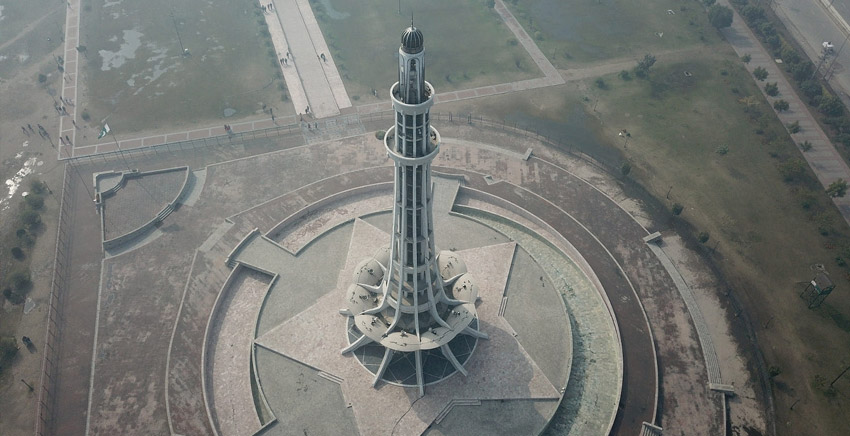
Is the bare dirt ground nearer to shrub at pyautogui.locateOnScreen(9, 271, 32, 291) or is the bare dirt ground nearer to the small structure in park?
shrub at pyautogui.locateOnScreen(9, 271, 32, 291)

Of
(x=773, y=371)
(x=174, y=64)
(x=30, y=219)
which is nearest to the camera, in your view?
(x=773, y=371)

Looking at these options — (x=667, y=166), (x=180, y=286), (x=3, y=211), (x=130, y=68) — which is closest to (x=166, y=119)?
(x=130, y=68)

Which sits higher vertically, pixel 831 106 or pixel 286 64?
pixel 286 64

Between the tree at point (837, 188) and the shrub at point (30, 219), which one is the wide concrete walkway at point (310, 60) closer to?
the shrub at point (30, 219)

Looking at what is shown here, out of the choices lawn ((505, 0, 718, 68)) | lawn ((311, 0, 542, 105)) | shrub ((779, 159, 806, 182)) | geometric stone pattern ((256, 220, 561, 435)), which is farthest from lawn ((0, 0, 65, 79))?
shrub ((779, 159, 806, 182))

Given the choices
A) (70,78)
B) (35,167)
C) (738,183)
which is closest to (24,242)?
(35,167)

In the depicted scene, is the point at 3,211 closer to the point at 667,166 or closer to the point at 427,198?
the point at 427,198

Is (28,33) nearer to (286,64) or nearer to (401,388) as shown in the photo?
(286,64)
